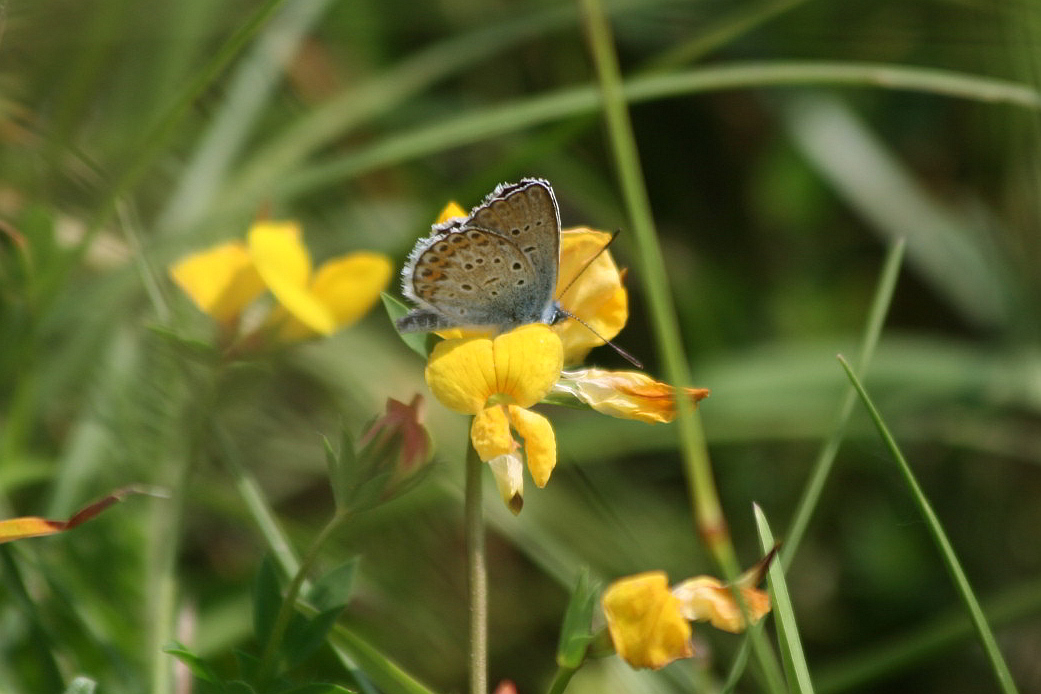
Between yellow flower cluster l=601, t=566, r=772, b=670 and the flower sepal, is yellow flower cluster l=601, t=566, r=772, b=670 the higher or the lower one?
the lower one

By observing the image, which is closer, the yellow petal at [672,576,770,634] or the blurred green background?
the yellow petal at [672,576,770,634]

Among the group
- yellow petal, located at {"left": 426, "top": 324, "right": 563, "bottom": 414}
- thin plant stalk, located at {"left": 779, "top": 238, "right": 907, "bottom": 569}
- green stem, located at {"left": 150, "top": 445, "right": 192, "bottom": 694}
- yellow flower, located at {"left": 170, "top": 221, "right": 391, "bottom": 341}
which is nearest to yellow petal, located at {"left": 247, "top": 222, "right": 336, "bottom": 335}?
yellow flower, located at {"left": 170, "top": 221, "right": 391, "bottom": 341}

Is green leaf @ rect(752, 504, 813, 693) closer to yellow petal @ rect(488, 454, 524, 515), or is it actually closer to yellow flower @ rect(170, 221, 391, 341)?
yellow petal @ rect(488, 454, 524, 515)

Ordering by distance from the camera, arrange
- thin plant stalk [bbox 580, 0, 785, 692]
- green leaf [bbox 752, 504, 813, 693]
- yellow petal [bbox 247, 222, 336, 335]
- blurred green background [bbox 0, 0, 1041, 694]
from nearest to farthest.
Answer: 1. green leaf [bbox 752, 504, 813, 693]
2. thin plant stalk [bbox 580, 0, 785, 692]
3. yellow petal [bbox 247, 222, 336, 335]
4. blurred green background [bbox 0, 0, 1041, 694]

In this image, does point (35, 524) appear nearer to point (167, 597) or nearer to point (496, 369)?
point (167, 597)

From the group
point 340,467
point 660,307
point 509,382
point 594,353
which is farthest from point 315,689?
point 594,353
